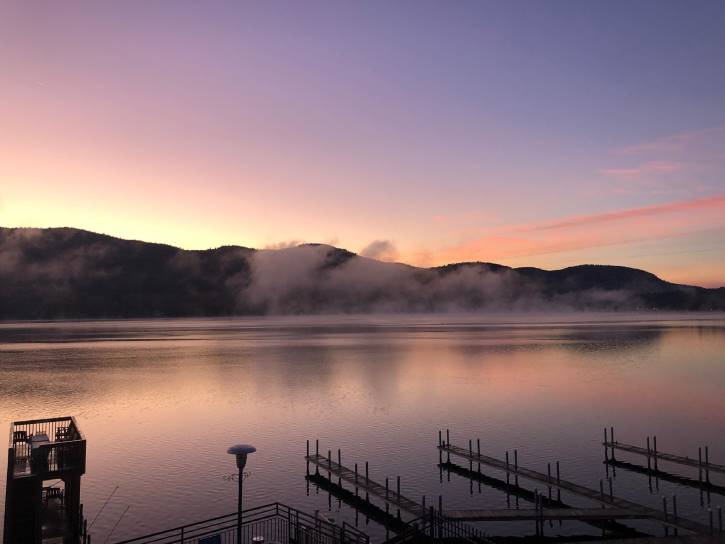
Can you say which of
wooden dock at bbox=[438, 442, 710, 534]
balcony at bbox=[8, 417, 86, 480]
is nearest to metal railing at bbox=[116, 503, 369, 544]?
balcony at bbox=[8, 417, 86, 480]

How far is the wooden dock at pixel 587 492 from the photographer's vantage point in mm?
34812

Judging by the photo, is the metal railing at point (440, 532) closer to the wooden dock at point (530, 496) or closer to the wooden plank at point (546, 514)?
the wooden plank at point (546, 514)

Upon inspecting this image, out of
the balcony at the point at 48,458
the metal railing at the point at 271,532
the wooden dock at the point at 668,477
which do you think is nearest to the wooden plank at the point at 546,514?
the metal railing at the point at 271,532

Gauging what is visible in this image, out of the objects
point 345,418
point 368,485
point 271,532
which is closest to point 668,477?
point 368,485

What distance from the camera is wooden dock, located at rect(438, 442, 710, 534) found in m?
34.8

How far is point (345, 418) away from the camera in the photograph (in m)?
75.2

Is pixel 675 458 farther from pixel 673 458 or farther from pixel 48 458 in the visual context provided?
pixel 48 458

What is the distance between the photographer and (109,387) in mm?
104875

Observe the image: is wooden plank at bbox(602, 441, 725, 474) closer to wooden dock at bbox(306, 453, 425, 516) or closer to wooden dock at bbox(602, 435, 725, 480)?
wooden dock at bbox(602, 435, 725, 480)

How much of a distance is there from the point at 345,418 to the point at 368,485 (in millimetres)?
32493

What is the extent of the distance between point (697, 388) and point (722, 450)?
157ft

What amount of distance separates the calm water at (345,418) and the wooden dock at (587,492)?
2292mm

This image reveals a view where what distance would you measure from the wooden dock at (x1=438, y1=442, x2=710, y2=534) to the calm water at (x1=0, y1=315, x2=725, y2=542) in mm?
2292

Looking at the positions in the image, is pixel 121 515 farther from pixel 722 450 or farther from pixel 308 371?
pixel 308 371
